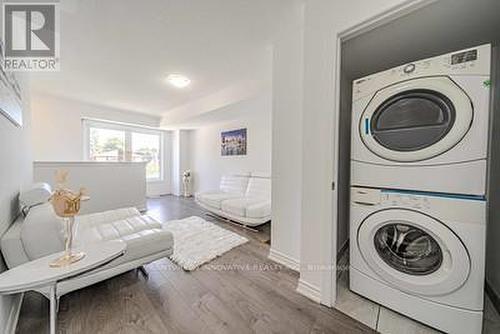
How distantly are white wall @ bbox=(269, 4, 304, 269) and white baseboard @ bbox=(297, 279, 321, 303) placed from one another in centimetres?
36

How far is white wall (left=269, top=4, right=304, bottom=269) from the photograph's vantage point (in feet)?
6.44

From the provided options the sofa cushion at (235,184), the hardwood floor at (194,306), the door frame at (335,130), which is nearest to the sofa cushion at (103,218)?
the hardwood floor at (194,306)

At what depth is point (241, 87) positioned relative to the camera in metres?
3.27

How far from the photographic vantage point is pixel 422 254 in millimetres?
1350

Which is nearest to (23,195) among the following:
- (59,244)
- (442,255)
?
(59,244)

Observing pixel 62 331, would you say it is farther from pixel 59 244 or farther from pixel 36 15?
pixel 36 15

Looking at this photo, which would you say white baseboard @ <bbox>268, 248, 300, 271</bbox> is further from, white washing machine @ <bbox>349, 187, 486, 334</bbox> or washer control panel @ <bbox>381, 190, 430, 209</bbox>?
washer control panel @ <bbox>381, 190, 430, 209</bbox>

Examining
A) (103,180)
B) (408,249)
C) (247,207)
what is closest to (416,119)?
(408,249)

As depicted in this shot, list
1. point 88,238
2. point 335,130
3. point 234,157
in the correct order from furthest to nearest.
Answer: point 234,157 < point 88,238 < point 335,130

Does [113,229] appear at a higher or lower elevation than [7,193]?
lower

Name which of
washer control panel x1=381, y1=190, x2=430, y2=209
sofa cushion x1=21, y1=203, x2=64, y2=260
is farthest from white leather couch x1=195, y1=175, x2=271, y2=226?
sofa cushion x1=21, y1=203, x2=64, y2=260

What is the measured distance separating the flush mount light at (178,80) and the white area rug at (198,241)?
2332 millimetres

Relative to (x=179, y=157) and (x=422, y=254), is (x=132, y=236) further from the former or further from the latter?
(x=179, y=157)

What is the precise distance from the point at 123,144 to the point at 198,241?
4303mm
